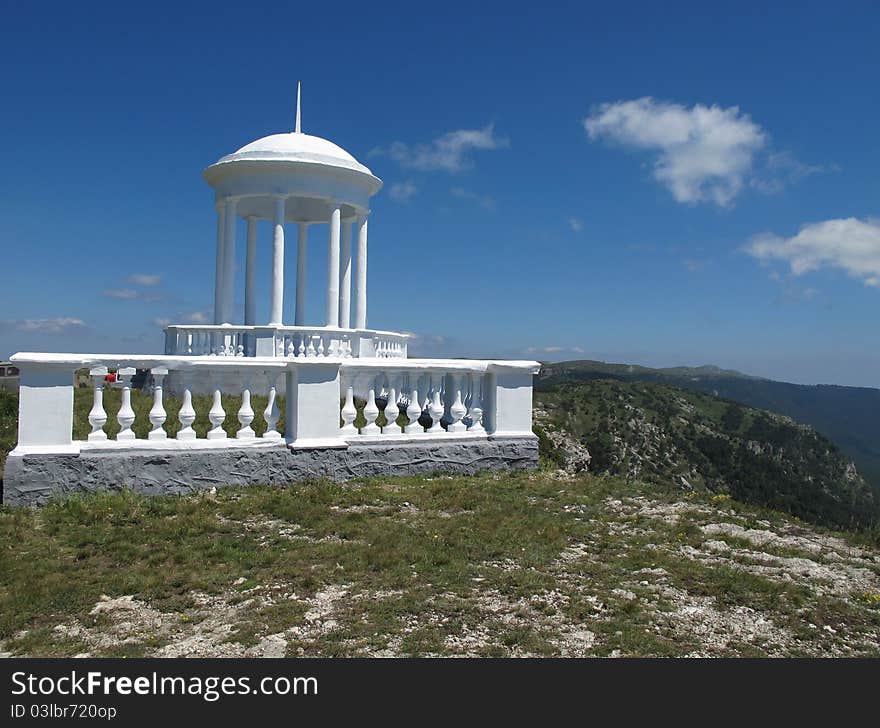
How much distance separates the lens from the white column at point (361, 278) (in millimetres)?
17797

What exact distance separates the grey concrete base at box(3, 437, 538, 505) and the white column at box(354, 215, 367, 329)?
29.1 ft

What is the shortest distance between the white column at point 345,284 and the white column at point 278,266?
5.80 ft

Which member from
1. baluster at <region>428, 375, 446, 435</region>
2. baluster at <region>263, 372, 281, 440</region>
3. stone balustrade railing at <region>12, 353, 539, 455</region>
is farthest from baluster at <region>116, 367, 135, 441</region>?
baluster at <region>428, 375, 446, 435</region>

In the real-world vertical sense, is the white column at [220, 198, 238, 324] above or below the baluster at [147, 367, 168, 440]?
above

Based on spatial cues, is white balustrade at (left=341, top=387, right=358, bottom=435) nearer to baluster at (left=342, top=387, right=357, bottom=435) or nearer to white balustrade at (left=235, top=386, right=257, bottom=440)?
baluster at (left=342, top=387, right=357, bottom=435)

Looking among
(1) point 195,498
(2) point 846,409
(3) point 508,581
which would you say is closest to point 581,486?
(3) point 508,581

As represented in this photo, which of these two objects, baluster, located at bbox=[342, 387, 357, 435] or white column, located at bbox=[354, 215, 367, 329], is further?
white column, located at bbox=[354, 215, 367, 329]

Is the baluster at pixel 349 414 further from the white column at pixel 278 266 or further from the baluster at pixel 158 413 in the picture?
the white column at pixel 278 266

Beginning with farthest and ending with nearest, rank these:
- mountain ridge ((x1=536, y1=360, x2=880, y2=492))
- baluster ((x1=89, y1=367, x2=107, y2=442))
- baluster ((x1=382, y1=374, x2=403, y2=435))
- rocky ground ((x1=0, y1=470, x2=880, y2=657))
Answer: mountain ridge ((x1=536, y1=360, x2=880, y2=492)) → baluster ((x1=382, y1=374, x2=403, y2=435)) → baluster ((x1=89, y1=367, x2=107, y2=442)) → rocky ground ((x1=0, y1=470, x2=880, y2=657))

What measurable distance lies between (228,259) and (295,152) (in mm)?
3115

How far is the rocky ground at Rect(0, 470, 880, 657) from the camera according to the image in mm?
4172

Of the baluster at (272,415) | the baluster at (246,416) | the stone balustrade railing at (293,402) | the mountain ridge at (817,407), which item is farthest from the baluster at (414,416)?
the mountain ridge at (817,407)

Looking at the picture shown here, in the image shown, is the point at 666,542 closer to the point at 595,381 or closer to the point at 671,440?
the point at 671,440

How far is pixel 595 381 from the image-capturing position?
236 ft
